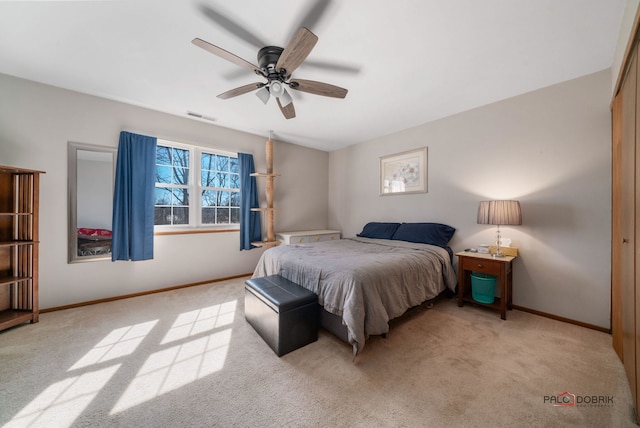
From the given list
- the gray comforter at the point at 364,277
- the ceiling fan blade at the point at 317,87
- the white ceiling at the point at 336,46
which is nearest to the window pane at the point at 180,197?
the white ceiling at the point at 336,46

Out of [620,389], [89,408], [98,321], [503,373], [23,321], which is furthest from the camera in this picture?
[98,321]

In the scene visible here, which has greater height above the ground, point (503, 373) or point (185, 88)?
point (185, 88)

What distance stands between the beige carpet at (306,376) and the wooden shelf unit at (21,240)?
1.07 ft

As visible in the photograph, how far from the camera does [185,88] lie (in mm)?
2584

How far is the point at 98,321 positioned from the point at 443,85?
442cm

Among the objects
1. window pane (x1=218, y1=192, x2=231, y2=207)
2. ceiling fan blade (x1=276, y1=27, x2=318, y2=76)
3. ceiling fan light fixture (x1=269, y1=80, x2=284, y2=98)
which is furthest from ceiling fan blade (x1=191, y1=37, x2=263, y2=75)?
window pane (x1=218, y1=192, x2=231, y2=207)

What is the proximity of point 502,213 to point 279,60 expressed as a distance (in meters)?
2.65

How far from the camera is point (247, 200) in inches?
154

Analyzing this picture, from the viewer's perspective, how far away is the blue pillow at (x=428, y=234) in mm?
3117

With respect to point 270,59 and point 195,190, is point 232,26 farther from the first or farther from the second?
point 195,190

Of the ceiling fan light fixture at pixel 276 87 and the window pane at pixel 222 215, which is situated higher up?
the ceiling fan light fixture at pixel 276 87

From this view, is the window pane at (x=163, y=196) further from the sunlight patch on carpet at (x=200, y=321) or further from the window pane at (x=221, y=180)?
the sunlight patch on carpet at (x=200, y=321)

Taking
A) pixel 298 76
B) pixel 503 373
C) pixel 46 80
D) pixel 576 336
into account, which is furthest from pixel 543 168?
pixel 46 80

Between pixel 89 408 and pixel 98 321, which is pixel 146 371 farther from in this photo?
pixel 98 321
